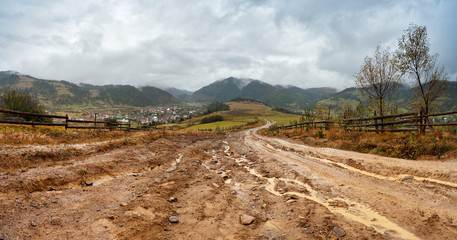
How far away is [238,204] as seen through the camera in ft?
20.4

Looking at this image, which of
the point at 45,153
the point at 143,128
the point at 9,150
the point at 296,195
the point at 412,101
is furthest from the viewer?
the point at 143,128

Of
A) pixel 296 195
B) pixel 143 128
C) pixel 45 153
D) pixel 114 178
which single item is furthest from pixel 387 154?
pixel 143 128

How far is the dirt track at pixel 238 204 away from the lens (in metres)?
4.33

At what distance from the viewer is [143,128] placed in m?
38.0

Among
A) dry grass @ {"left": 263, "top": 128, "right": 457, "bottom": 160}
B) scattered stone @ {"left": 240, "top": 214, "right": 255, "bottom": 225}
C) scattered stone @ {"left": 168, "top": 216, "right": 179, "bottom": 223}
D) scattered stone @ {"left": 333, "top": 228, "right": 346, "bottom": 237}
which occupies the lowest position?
scattered stone @ {"left": 168, "top": 216, "right": 179, "bottom": 223}

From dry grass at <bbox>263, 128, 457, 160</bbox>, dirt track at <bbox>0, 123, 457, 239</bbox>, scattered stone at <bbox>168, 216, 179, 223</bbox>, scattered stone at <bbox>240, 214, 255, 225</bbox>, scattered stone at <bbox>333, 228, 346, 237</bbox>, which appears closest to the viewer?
scattered stone at <bbox>333, 228, 346, 237</bbox>

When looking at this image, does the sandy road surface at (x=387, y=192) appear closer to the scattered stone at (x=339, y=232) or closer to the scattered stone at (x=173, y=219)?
the scattered stone at (x=339, y=232)

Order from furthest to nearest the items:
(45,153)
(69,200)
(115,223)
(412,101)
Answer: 1. (412,101)
2. (45,153)
3. (69,200)
4. (115,223)

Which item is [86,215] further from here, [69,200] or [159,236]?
[159,236]

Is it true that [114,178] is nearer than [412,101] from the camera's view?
Yes

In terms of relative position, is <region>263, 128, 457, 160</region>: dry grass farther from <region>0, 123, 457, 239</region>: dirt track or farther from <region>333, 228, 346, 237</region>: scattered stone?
<region>333, 228, 346, 237</region>: scattered stone

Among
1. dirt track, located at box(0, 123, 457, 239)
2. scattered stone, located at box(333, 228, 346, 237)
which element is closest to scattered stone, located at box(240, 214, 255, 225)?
dirt track, located at box(0, 123, 457, 239)

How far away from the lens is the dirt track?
433 cm

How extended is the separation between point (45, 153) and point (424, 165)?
59.5 ft
